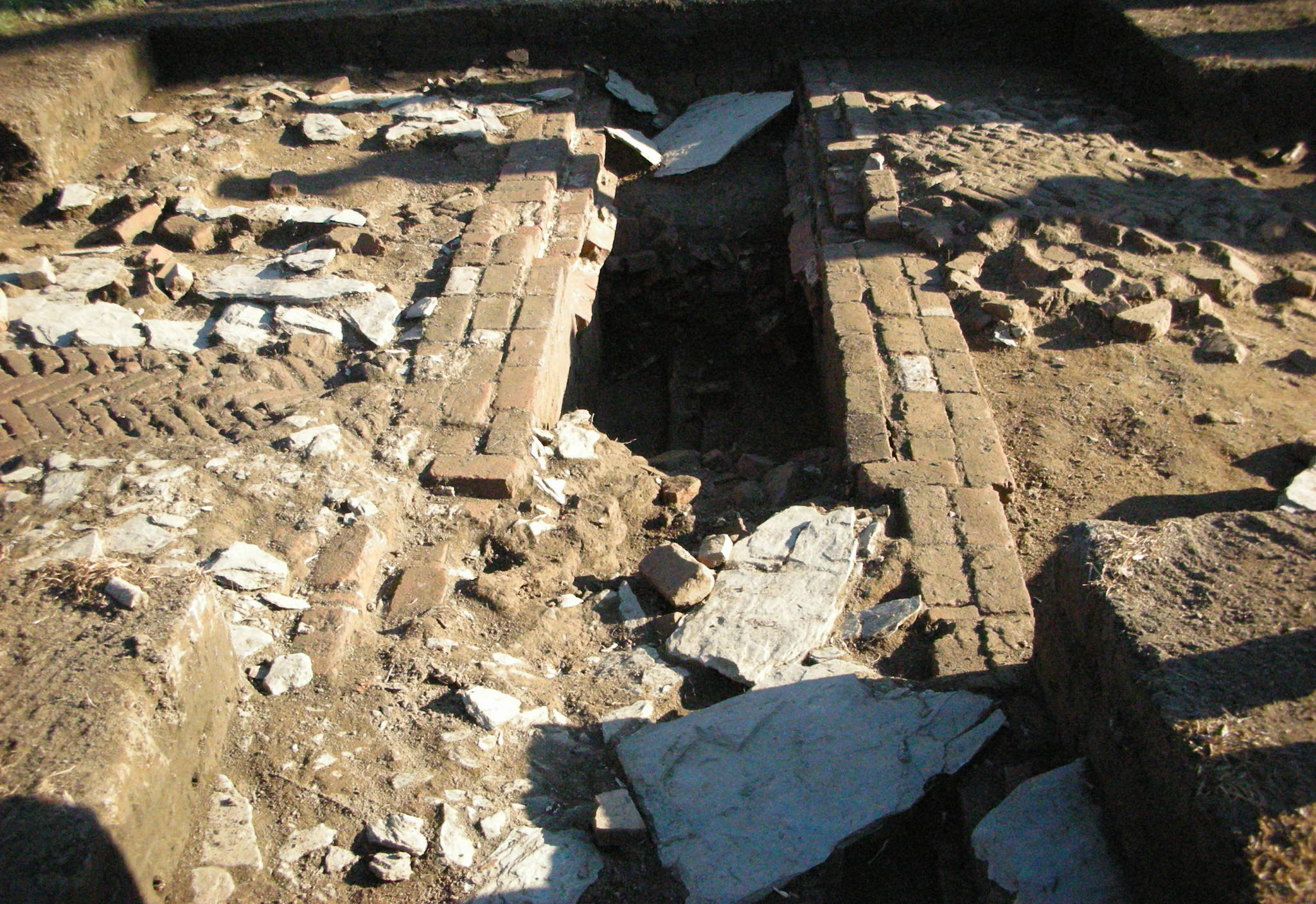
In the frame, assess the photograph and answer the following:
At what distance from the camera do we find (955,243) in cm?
538

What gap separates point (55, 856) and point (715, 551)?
2.21 m

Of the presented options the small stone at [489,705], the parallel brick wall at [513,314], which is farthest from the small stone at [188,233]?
the small stone at [489,705]

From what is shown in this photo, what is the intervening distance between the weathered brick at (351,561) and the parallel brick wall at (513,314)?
17.0 inches

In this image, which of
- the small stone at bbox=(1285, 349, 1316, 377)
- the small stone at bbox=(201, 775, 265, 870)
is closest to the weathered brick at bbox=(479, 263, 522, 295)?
the small stone at bbox=(201, 775, 265, 870)

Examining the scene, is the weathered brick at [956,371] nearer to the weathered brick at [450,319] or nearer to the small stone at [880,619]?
the small stone at [880,619]

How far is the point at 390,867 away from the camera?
241cm

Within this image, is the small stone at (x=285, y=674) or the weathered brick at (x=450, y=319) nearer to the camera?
the small stone at (x=285, y=674)

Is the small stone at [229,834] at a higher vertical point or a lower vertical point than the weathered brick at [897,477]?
higher

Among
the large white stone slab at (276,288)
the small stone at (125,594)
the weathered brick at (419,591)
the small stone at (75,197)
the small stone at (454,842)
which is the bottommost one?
the small stone at (454,842)

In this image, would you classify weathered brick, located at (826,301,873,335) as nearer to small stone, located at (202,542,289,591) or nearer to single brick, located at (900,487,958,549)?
single brick, located at (900,487,958,549)

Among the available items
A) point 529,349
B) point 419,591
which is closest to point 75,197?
point 529,349

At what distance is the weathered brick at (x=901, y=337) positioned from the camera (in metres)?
4.65

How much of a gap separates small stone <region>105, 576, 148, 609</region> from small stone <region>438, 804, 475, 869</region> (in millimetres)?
973

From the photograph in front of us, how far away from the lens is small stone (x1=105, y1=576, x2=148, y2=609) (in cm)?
250
